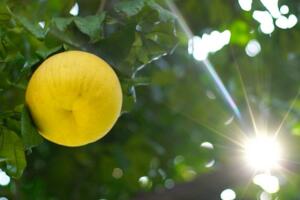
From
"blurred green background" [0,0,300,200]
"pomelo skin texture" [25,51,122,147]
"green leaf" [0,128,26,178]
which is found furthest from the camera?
"blurred green background" [0,0,300,200]

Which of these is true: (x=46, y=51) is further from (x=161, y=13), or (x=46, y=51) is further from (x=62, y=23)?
(x=161, y=13)

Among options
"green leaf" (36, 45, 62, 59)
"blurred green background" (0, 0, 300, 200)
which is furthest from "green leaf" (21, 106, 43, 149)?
"blurred green background" (0, 0, 300, 200)

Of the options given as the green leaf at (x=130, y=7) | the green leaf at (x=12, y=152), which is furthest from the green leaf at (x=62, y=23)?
the green leaf at (x=12, y=152)

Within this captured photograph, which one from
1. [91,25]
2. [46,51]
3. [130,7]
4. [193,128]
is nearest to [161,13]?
[130,7]

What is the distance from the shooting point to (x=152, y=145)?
290cm

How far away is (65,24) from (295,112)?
1.61 metres

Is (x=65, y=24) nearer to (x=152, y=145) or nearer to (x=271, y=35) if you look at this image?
(x=271, y=35)

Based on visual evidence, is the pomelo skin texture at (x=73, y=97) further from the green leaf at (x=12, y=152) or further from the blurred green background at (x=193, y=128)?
the blurred green background at (x=193, y=128)

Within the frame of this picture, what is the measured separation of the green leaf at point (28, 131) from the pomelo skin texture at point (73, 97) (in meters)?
0.01

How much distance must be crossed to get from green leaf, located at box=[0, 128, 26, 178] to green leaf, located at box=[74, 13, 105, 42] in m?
0.29

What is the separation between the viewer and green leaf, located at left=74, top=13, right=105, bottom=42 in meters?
1.49

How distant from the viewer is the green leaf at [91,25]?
4.88 feet

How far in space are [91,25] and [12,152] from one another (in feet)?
1.13

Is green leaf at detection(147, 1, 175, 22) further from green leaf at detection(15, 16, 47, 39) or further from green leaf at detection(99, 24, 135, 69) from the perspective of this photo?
green leaf at detection(15, 16, 47, 39)
